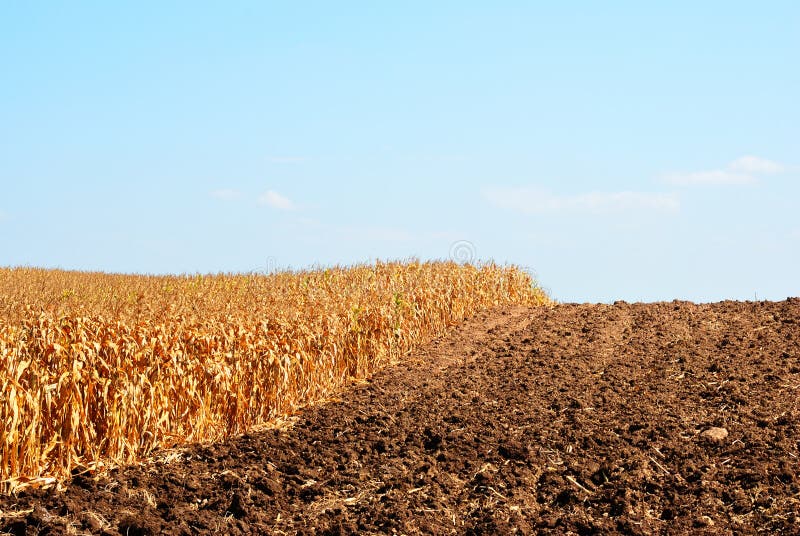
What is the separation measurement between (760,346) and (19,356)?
1074 cm

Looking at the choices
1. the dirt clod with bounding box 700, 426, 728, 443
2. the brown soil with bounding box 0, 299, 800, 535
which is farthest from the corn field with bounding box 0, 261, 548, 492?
the dirt clod with bounding box 700, 426, 728, 443

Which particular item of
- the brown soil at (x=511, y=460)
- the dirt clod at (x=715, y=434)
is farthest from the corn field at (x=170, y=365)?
the dirt clod at (x=715, y=434)

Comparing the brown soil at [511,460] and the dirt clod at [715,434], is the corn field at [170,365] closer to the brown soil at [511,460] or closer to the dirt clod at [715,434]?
the brown soil at [511,460]

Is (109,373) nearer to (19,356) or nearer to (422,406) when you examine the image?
(19,356)

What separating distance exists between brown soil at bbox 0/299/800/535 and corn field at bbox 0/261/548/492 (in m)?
0.39

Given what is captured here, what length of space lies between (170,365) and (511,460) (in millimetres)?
4095

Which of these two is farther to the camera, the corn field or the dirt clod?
the dirt clod

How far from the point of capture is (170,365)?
8.97 metres

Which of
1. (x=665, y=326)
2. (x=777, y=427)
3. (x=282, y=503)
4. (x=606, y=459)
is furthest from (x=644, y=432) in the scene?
(x=665, y=326)

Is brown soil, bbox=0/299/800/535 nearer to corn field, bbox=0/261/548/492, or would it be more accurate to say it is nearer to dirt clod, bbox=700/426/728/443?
dirt clod, bbox=700/426/728/443

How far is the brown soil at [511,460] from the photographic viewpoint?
7.14 m

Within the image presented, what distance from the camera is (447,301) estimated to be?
15.8 m

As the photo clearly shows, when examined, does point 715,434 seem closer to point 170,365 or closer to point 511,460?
point 511,460

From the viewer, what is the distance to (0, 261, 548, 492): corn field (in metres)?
7.94
